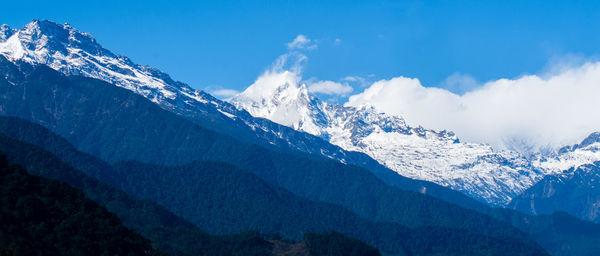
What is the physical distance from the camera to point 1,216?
19550cm

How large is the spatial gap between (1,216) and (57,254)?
17755 millimetres

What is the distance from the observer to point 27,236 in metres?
191

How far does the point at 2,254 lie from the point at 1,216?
4387cm

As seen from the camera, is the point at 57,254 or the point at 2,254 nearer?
the point at 2,254

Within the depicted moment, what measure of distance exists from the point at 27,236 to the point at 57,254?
27.5 feet

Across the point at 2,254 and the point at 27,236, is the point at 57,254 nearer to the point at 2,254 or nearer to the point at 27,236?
the point at 27,236

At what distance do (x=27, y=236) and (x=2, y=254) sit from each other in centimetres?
3769

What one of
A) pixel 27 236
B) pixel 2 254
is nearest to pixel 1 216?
pixel 27 236

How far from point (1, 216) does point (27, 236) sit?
9728mm

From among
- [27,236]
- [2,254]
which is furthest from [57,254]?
[2,254]

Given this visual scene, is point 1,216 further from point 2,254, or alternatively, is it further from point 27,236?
point 2,254

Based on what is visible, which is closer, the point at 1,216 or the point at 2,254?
the point at 2,254

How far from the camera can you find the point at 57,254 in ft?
627

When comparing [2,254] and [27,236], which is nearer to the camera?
[2,254]
